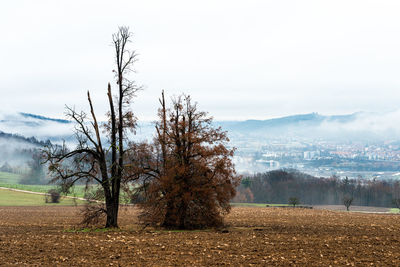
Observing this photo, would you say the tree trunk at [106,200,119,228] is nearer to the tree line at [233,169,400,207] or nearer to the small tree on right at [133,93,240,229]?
the small tree on right at [133,93,240,229]

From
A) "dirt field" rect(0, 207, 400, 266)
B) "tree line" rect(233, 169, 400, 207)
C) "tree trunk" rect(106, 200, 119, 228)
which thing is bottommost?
"tree line" rect(233, 169, 400, 207)

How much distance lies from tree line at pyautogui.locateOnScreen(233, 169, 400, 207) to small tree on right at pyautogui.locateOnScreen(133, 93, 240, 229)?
106 m

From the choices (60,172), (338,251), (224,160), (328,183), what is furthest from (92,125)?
(328,183)

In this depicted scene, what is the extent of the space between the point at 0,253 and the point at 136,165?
12899 millimetres

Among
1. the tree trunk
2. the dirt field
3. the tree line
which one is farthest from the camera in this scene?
the tree line

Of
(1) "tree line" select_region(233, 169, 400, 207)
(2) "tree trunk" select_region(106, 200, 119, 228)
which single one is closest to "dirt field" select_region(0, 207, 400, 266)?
(2) "tree trunk" select_region(106, 200, 119, 228)

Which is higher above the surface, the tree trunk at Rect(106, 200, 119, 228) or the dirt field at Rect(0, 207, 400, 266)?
the tree trunk at Rect(106, 200, 119, 228)

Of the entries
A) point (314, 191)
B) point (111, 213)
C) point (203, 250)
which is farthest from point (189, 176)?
point (314, 191)

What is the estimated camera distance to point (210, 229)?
3053 centimetres

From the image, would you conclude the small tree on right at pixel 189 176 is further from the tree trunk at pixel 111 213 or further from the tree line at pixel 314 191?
the tree line at pixel 314 191

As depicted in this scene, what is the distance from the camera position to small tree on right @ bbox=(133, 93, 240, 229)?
30391mm

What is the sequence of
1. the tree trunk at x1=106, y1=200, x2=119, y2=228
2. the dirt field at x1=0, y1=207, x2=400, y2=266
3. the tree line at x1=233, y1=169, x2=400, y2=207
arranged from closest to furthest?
the dirt field at x1=0, y1=207, x2=400, y2=266, the tree trunk at x1=106, y1=200, x2=119, y2=228, the tree line at x1=233, y1=169, x2=400, y2=207

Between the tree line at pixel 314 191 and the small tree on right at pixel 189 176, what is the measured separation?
4172 inches

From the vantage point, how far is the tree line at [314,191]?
14012 centimetres
